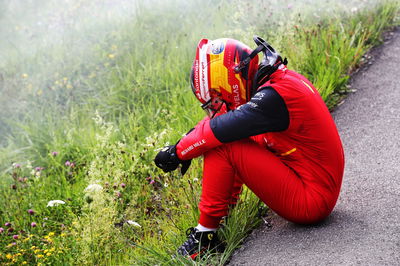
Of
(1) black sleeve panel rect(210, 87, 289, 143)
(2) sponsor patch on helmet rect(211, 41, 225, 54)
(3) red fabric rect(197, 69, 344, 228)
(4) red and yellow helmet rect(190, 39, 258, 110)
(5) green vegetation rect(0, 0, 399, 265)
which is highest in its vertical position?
(2) sponsor patch on helmet rect(211, 41, 225, 54)

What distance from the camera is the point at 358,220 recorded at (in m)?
3.12

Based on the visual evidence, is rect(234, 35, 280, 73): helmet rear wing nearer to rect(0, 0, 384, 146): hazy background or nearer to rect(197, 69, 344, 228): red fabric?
rect(197, 69, 344, 228): red fabric

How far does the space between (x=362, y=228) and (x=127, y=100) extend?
10.1ft

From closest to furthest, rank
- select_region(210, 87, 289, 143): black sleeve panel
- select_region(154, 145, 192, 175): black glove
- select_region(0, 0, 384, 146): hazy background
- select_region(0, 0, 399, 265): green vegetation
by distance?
1. select_region(210, 87, 289, 143): black sleeve panel
2. select_region(154, 145, 192, 175): black glove
3. select_region(0, 0, 399, 265): green vegetation
4. select_region(0, 0, 384, 146): hazy background

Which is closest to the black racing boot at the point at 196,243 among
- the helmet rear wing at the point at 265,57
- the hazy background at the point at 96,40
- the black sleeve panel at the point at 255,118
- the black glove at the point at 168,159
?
the black glove at the point at 168,159

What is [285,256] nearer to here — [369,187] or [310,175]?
[310,175]

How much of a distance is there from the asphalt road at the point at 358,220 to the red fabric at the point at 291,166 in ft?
0.49

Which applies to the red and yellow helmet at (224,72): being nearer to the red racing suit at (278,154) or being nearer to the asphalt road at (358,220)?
the red racing suit at (278,154)

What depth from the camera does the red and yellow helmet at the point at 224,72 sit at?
2.93 metres

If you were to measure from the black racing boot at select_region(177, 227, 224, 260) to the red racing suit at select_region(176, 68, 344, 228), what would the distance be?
0.08 meters

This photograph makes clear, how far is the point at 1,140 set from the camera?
18.7 feet

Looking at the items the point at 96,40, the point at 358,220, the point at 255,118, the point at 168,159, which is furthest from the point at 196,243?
the point at 96,40

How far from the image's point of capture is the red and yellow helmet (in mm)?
2934

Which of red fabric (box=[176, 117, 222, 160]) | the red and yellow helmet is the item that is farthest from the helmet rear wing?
red fabric (box=[176, 117, 222, 160])
